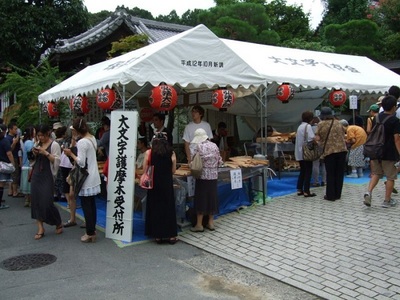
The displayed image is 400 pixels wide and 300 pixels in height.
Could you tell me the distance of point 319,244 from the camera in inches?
208

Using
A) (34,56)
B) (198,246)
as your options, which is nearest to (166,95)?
(198,246)

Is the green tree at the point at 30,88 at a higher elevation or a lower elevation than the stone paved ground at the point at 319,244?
higher

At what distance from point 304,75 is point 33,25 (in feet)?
40.4

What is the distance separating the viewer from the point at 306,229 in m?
6.00

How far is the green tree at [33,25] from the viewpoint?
15.5 m

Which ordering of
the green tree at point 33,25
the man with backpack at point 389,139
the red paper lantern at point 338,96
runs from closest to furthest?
the man with backpack at point 389,139 → the red paper lantern at point 338,96 → the green tree at point 33,25

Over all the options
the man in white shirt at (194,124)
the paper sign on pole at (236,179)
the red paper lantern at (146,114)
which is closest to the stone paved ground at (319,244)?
the paper sign on pole at (236,179)

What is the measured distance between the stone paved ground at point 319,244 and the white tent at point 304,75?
2948 millimetres

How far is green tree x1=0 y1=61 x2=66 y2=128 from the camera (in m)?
12.7

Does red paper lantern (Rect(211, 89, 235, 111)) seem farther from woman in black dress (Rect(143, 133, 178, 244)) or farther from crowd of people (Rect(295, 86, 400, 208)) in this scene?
crowd of people (Rect(295, 86, 400, 208))

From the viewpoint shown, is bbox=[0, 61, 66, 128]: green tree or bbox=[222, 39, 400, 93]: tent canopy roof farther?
bbox=[0, 61, 66, 128]: green tree

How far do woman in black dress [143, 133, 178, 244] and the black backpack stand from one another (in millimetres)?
3608

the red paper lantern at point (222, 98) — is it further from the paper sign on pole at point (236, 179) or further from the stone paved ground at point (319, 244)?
the stone paved ground at point (319, 244)

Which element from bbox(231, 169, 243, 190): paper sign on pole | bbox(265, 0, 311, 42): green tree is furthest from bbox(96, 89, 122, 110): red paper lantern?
bbox(265, 0, 311, 42): green tree
